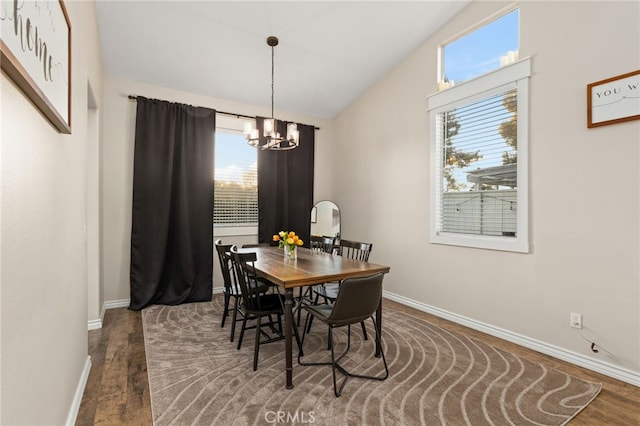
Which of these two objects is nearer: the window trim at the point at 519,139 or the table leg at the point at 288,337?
the table leg at the point at 288,337

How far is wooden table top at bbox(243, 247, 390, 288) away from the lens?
2332 millimetres

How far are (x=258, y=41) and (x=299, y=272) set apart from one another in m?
2.72

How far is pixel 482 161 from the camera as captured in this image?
3.52m

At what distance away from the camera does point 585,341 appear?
104 inches

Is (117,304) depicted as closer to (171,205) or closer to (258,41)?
(171,205)

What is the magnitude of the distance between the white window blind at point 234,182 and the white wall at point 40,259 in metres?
2.55

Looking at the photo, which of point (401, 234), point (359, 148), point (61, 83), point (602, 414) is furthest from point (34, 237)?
point (359, 148)

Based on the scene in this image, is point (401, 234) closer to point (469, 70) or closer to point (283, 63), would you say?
point (469, 70)

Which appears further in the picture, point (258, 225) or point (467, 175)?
point (258, 225)

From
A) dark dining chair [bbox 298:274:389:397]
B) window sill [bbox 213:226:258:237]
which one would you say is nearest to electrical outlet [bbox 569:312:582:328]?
dark dining chair [bbox 298:274:389:397]

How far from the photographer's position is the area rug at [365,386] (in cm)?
196

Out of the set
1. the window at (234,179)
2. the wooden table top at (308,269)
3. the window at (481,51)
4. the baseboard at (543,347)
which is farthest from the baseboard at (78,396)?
the window at (481,51)

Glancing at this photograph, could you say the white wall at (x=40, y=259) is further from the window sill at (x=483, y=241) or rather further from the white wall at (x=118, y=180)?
the window sill at (x=483, y=241)

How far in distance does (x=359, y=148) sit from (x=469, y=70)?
6.36ft
